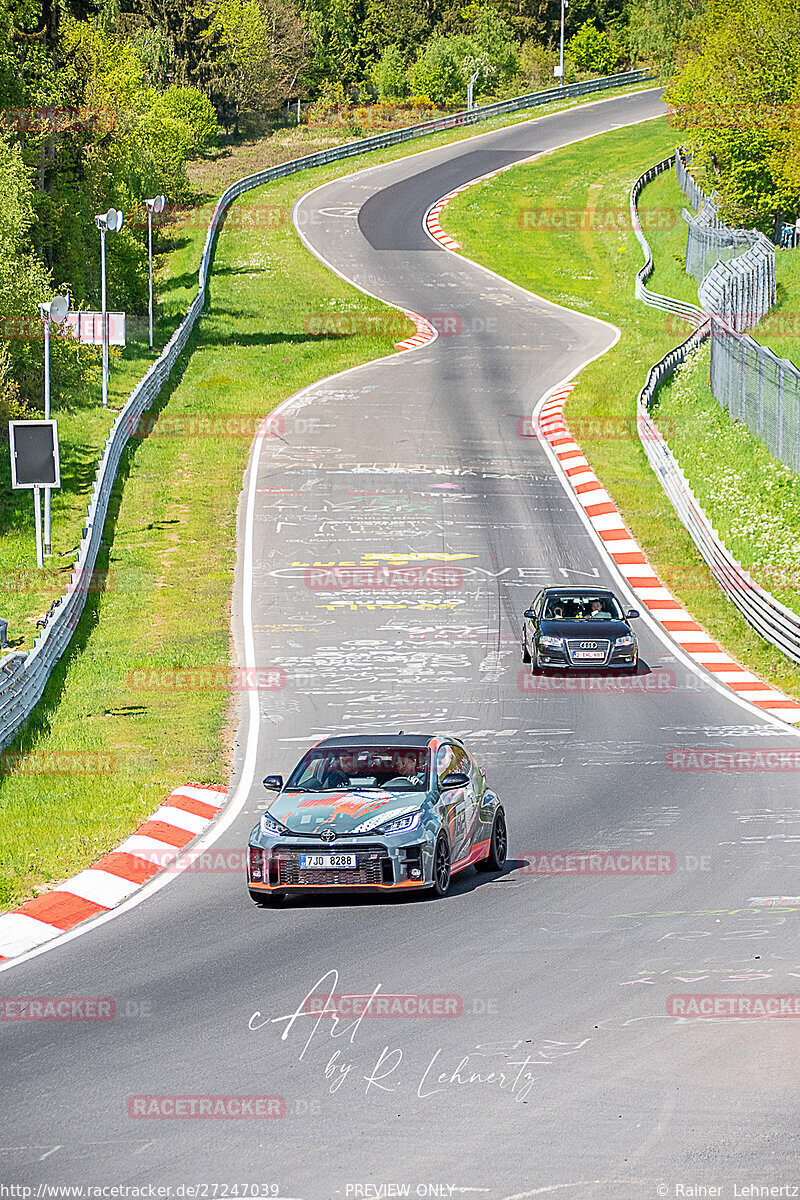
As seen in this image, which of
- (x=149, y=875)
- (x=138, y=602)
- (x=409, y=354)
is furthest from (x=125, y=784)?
(x=409, y=354)

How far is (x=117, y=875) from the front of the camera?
48.3 feet

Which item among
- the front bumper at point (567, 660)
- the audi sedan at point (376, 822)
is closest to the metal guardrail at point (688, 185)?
the front bumper at point (567, 660)

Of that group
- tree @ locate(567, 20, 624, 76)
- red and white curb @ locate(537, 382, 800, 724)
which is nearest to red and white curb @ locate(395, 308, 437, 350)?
red and white curb @ locate(537, 382, 800, 724)

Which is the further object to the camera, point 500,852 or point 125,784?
point 125,784

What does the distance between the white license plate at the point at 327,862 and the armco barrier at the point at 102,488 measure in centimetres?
840

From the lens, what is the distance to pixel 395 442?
43094 millimetres

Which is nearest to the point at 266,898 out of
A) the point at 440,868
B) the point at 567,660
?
the point at 440,868

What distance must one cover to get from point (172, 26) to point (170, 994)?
10145 cm

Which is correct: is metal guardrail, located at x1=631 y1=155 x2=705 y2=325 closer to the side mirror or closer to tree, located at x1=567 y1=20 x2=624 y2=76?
the side mirror

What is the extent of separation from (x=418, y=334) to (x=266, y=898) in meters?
46.1

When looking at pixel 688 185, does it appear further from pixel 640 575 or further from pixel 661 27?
pixel 640 575

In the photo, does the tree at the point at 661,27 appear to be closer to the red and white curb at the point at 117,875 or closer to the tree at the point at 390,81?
the tree at the point at 390,81

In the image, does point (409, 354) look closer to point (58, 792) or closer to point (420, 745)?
point (58, 792)

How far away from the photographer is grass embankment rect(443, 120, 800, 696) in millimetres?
32500
